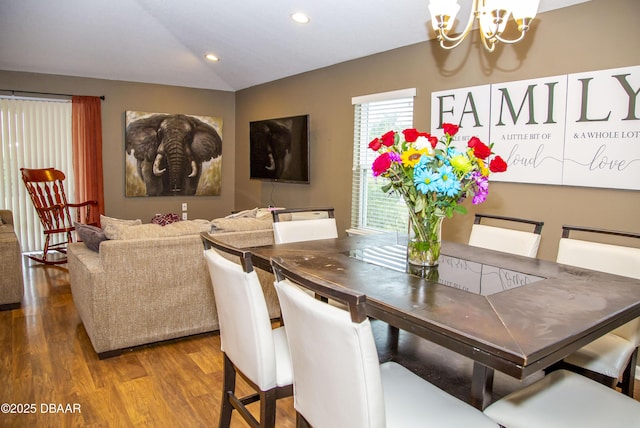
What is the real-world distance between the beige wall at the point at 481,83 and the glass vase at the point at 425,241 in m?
1.55

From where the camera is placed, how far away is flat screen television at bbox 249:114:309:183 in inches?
205

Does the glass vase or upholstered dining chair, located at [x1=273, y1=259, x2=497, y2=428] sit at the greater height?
the glass vase

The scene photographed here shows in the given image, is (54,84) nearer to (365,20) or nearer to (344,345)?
(365,20)

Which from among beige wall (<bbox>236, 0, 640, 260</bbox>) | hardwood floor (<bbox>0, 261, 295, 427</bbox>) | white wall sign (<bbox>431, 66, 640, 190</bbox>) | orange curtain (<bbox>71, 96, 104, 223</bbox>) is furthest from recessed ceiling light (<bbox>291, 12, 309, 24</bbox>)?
orange curtain (<bbox>71, 96, 104, 223</bbox>)

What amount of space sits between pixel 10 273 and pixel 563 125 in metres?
4.38

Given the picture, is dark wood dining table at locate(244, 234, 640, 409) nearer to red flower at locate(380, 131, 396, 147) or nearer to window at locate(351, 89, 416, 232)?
red flower at locate(380, 131, 396, 147)

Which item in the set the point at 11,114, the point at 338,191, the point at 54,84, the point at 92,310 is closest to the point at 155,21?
the point at 54,84

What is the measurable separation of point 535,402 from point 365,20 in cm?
328

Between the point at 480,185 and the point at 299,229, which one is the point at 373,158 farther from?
the point at 480,185

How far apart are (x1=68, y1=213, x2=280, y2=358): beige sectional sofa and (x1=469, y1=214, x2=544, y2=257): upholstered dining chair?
60.1 inches

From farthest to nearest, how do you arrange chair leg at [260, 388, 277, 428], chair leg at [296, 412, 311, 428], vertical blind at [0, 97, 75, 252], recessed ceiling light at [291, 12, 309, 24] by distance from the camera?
vertical blind at [0, 97, 75, 252]
recessed ceiling light at [291, 12, 309, 24]
chair leg at [260, 388, 277, 428]
chair leg at [296, 412, 311, 428]

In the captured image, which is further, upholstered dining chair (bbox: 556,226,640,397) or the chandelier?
the chandelier

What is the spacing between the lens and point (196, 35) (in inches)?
200

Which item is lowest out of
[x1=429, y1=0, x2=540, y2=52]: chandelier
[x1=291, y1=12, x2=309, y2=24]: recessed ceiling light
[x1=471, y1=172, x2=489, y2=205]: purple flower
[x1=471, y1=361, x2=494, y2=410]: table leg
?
[x1=471, y1=361, x2=494, y2=410]: table leg
